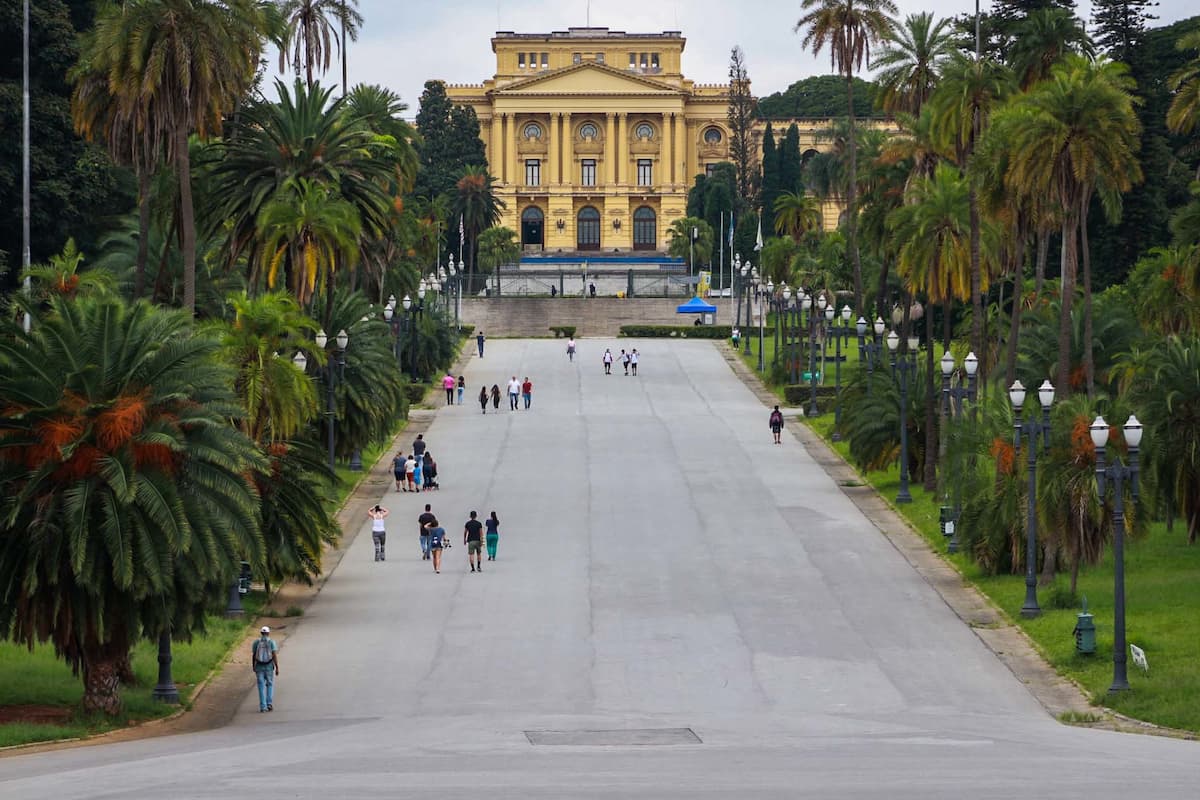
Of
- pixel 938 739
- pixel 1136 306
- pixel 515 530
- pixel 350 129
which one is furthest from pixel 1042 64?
pixel 938 739

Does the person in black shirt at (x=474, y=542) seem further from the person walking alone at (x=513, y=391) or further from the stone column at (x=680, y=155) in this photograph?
the stone column at (x=680, y=155)

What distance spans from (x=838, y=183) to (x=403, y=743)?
9502cm

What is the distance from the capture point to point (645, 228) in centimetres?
16575

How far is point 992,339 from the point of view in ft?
212

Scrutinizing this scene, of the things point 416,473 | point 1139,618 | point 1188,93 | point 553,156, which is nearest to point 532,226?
point 553,156

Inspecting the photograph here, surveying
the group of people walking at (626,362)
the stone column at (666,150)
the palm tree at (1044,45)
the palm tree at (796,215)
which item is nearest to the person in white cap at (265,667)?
the palm tree at (1044,45)

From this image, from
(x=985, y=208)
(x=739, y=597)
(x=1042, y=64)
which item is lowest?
(x=739, y=597)

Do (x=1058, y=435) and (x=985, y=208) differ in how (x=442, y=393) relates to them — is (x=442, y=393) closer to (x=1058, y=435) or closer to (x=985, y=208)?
(x=985, y=208)

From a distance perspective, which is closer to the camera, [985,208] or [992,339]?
[985,208]

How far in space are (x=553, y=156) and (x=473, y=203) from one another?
111 ft

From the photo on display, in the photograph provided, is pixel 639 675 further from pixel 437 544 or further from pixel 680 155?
pixel 680 155

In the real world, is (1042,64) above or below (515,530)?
above

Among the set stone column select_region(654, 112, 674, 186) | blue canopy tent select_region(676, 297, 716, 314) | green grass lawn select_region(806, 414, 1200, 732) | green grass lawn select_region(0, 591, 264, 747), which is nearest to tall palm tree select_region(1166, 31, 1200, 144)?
green grass lawn select_region(806, 414, 1200, 732)

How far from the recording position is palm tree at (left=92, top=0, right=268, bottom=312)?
4366cm
